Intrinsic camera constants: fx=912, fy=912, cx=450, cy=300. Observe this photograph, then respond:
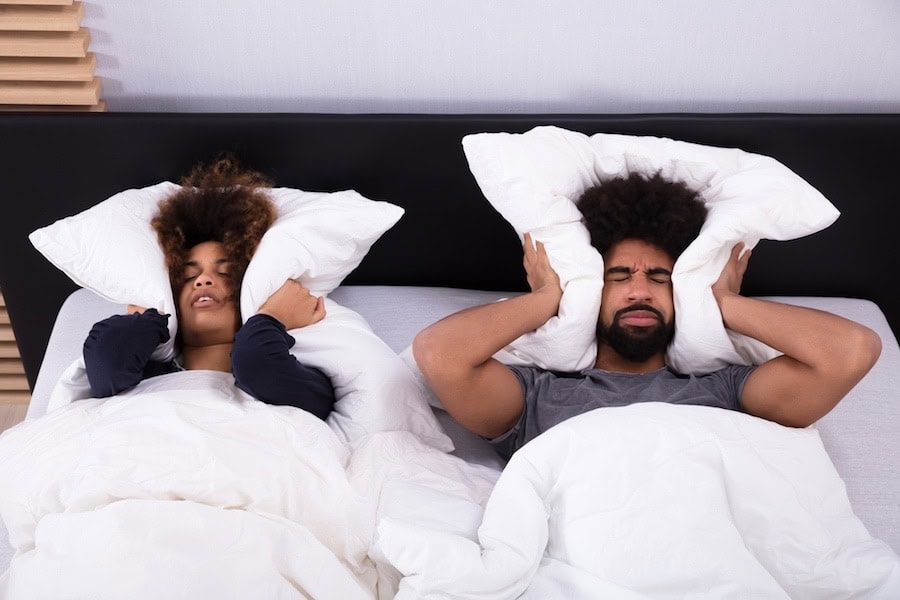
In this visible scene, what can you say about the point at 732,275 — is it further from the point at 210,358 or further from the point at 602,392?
the point at 210,358

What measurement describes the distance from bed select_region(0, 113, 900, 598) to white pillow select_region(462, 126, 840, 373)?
6 cm

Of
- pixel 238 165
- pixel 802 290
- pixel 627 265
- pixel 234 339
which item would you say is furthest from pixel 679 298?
pixel 238 165

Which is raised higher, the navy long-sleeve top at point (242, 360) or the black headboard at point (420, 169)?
the black headboard at point (420, 169)

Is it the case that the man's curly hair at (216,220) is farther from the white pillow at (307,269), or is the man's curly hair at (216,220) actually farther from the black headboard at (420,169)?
the black headboard at (420,169)

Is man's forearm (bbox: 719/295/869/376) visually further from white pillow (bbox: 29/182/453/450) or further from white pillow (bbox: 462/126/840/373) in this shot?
white pillow (bbox: 29/182/453/450)

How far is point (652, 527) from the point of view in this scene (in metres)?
1.33

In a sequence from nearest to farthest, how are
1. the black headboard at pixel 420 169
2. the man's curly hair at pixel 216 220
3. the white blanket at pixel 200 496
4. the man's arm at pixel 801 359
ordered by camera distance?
1. the white blanket at pixel 200 496
2. the man's arm at pixel 801 359
3. the man's curly hair at pixel 216 220
4. the black headboard at pixel 420 169

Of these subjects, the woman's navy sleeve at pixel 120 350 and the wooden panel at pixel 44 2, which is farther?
the wooden panel at pixel 44 2

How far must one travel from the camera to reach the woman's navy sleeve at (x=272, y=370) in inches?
63.0

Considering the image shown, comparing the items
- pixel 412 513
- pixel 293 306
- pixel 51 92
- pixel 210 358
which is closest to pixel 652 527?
pixel 412 513

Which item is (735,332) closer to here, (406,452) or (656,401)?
(656,401)

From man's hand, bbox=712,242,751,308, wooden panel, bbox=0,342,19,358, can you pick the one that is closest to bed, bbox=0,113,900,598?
man's hand, bbox=712,242,751,308

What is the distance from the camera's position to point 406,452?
5.25 ft

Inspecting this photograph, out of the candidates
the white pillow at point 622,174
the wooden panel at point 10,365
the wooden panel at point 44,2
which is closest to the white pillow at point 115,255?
the wooden panel at point 44,2
